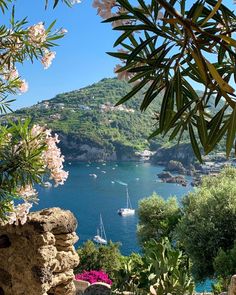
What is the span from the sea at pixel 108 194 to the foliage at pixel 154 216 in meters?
7.98

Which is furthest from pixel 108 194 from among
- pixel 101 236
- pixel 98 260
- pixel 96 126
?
pixel 96 126

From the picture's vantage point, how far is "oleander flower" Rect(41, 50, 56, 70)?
402 centimetres

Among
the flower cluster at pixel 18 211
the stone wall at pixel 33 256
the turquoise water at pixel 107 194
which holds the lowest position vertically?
the turquoise water at pixel 107 194

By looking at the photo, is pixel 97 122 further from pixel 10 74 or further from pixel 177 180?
pixel 10 74

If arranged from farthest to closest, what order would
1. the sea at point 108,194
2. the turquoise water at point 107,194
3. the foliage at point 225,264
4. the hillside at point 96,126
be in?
the hillside at point 96,126 → the turquoise water at point 107,194 → the sea at point 108,194 → the foliage at point 225,264

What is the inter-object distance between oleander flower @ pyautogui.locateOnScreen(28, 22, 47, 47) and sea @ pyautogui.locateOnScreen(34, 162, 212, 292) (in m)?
25.1

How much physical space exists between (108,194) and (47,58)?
6304 cm

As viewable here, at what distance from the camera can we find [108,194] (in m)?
66.4

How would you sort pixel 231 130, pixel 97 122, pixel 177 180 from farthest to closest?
pixel 97 122 → pixel 177 180 → pixel 231 130

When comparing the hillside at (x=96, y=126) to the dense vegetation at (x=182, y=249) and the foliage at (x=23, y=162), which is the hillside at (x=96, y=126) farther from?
the foliage at (x=23, y=162)

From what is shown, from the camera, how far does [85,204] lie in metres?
57.5

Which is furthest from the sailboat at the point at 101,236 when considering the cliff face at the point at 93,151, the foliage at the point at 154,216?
the cliff face at the point at 93,151

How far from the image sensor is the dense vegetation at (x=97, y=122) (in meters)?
109

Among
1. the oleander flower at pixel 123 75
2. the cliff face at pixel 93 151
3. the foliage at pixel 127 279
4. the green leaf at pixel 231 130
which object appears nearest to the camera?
the green leaf at pixel 231 130
